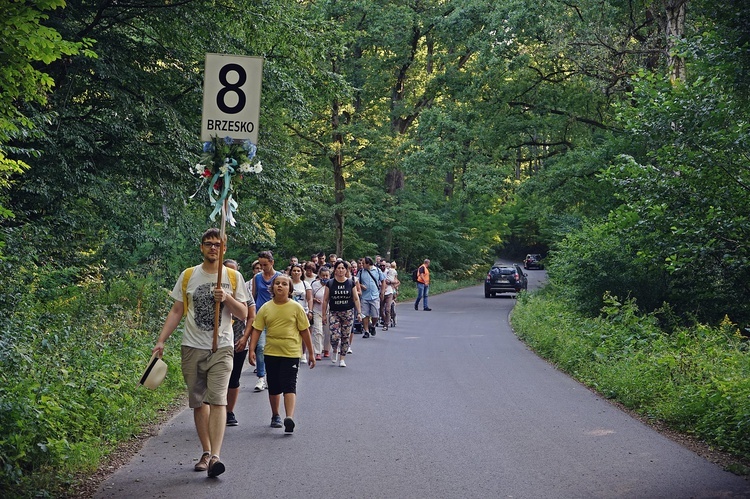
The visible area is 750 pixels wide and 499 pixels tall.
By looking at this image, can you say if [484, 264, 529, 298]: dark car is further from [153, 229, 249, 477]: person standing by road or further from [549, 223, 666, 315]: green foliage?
[153, 229, 249, 477]: person standing by road

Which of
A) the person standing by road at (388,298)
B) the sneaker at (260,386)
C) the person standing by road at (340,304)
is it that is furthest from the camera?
the person standing by road at (388,298)

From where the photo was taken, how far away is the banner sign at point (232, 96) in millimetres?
7609

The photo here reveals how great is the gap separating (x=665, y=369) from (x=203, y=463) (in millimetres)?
6843

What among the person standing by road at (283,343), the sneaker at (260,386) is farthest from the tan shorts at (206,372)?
the sneaker at (260,386)

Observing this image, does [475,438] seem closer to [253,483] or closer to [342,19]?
[253,483]

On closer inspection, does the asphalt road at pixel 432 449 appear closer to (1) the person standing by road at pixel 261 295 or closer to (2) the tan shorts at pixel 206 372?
(1) the person standing by road at pixel 261 295

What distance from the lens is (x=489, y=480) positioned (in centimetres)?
682

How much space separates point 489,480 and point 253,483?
6.35ft

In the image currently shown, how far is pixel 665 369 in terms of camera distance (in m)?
11.2

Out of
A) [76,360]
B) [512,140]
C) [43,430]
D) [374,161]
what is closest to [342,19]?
[374,161]

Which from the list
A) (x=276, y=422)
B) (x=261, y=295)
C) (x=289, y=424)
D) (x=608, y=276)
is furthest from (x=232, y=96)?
(x=608, y=276)

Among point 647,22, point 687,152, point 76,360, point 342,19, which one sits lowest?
point 76,360

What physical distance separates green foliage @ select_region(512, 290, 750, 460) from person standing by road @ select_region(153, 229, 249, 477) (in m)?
4.94

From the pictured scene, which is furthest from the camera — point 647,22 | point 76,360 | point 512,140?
point 512,140
